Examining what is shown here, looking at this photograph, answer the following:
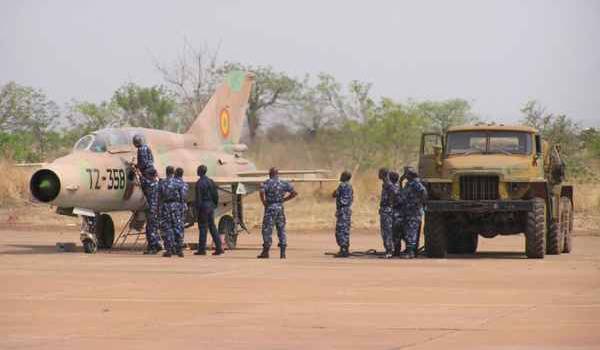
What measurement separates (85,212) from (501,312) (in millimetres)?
12000

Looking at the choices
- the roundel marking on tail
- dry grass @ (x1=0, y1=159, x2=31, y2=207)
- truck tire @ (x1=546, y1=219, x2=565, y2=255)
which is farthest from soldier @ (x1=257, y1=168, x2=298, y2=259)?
dry grass @ (x1=0, y1=159, x2=31, y2=207)

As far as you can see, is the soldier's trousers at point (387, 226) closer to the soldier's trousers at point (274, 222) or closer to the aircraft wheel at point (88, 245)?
the soldier's trousers at point (274, 222)

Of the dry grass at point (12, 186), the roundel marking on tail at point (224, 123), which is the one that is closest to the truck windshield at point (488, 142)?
the roundel marking on tail at point (224, 123)

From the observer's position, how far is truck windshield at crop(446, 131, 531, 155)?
A: 76.9 ft

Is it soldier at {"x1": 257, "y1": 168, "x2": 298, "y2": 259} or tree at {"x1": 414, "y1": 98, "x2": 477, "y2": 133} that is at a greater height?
tree at {"x1": 414, "y1": 98, "x2": 477, "y2": 133}

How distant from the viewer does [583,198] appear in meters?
38.7

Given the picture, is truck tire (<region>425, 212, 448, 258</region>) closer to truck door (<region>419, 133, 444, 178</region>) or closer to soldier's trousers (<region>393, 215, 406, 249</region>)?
soldier's trousers (<region>393, 215, 406, 249</region>)

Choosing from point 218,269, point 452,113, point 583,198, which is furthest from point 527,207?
point 452,113

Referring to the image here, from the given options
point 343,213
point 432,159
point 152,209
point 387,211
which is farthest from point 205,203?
point 432,159

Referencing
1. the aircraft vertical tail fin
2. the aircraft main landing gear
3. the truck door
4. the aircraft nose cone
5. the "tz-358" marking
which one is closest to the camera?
the aircraft nose cone

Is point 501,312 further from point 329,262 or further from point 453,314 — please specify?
point 329,262

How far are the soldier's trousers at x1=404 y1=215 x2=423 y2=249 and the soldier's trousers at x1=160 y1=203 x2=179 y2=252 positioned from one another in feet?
14.0

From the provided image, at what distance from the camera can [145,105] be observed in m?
62.5

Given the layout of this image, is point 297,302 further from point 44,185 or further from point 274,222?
point 44,185
